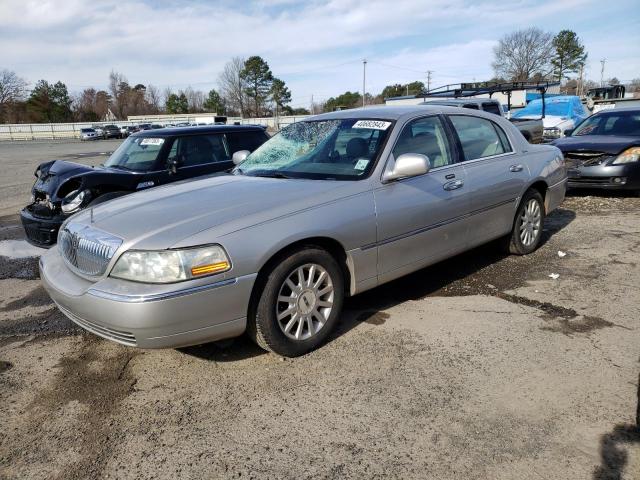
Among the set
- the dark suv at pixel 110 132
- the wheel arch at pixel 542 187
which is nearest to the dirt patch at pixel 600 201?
the wheel arch at pixel 542 187

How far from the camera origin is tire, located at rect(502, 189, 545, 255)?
5.28 m

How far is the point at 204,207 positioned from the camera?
3.27m

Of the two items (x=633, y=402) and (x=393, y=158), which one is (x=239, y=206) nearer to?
(x=393, y=158)

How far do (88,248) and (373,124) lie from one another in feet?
7.69

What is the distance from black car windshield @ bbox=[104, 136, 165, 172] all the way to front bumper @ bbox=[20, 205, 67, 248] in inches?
56.3

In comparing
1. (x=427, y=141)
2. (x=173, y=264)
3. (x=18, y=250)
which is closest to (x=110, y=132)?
(x=18, y=250)

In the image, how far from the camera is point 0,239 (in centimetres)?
732

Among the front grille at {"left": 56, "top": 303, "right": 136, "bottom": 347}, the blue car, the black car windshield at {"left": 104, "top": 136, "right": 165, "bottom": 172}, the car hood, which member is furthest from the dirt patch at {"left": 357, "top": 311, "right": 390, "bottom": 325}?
the blue car

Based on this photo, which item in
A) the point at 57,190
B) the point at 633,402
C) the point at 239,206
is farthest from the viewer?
the point at 57,190

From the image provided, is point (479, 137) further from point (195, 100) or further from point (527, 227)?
point (195, 100)

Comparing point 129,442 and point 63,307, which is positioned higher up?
point 63,307

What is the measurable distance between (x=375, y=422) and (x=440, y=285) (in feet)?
7.50

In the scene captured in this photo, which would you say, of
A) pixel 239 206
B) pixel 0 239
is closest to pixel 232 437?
pixel 239 206

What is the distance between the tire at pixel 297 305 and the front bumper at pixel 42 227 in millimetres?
3616
